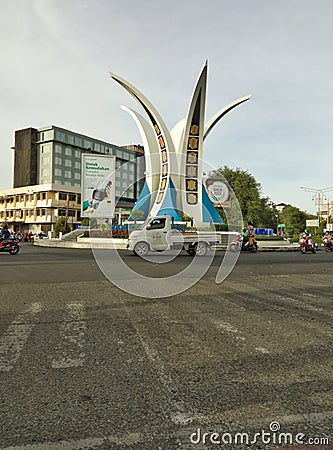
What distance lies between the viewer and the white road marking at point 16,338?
169 inches

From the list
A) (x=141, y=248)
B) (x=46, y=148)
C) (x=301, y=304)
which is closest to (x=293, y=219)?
(x=46, y=148)

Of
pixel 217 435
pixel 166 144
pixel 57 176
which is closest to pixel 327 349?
pixel 217 435

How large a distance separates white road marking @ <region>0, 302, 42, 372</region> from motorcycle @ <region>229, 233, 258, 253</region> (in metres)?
19.8

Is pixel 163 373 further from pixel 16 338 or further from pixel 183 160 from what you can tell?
pixel 183 160

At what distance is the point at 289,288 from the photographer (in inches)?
389

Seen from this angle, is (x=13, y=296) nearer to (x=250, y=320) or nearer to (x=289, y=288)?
(x=250, y=320)

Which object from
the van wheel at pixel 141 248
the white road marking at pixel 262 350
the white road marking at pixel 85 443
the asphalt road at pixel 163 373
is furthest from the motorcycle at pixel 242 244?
the white road marking at pixel 85 443

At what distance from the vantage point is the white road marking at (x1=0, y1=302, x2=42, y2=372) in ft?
14.1

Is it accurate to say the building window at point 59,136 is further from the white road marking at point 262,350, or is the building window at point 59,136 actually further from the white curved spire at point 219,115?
the white road marking at point 262,350

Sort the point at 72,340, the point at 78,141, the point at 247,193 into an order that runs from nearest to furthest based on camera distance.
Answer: the point at 72,340, the point at 247,193, the point at 78,141
